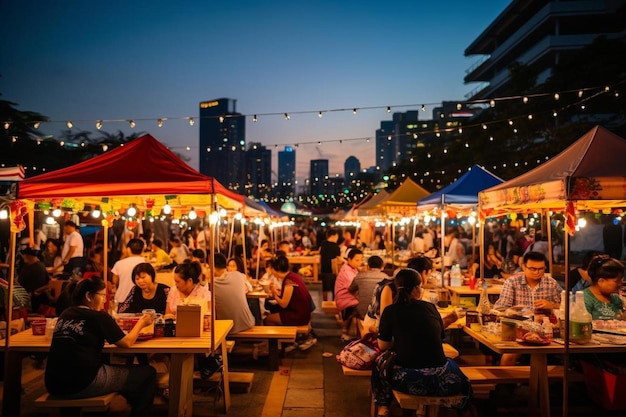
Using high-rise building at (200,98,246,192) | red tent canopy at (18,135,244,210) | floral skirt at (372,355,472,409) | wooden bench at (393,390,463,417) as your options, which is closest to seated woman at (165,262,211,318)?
red tent canopy at (18,135,244,210)

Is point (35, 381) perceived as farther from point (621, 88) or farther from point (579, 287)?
point (621, 88)

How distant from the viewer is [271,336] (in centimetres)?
659

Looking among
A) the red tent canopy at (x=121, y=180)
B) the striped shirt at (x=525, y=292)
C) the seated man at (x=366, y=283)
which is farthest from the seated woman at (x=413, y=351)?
the seated man at (x=366, y=283)

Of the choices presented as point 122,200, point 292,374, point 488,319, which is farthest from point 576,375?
point 122,200

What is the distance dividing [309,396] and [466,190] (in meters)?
5.47

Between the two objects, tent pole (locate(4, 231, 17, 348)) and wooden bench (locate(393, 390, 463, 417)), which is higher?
tent pole (locate(4, 231, 17, 348))

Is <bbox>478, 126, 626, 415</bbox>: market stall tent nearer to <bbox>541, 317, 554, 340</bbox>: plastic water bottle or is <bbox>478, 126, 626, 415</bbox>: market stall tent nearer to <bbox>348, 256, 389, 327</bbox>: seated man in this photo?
<bbox>541, 317, 554, 340</bbox>: plastic water bottle

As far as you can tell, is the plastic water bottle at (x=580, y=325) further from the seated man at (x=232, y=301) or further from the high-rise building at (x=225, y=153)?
the high-rise building at (x=225, y=153)

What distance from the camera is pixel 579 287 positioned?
7.29 m

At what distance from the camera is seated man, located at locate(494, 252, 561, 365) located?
18.9 ft

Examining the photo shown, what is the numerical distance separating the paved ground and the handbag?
71 centimetres

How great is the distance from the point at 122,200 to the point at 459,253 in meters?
9.23

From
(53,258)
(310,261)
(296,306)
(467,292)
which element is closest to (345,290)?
(296,306)

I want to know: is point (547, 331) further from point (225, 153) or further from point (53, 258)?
point (225, 153)
